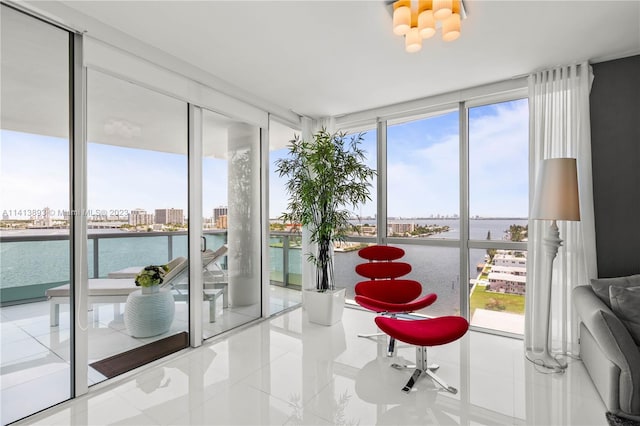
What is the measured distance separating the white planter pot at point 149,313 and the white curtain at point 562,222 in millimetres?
3381

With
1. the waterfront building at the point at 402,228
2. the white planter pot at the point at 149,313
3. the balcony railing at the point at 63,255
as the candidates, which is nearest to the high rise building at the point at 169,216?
the balcony railing at the point at 63,255

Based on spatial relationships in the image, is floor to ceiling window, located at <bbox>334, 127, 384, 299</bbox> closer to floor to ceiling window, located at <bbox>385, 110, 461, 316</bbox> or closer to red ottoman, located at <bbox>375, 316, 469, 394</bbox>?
floor to ceiling window, located at <bbox>385, 110, 461, 316</bbox>

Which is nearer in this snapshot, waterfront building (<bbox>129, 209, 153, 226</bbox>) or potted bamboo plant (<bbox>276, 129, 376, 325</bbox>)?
waterfront building (<bbox>129, 209, 153, 226</bbox>)

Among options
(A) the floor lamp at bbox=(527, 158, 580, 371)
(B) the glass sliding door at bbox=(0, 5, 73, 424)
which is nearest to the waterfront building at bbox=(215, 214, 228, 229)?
(B) the glass sliding door at bbox=(0, 5, 73, 424)

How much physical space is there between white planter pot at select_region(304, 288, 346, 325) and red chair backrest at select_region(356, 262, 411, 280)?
1.63 feet

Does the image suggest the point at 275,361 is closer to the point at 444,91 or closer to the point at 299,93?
the point at 299,93

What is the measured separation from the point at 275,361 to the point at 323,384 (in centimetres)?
57

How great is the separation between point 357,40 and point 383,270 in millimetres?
2323

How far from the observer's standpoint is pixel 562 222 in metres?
3.02

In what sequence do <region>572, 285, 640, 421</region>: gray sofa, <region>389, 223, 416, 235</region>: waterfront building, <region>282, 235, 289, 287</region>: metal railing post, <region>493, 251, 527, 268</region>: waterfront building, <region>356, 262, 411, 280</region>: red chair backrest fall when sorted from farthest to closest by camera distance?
<region>282, 235, 289, 287</region>: metal railing post < <region>389, 223, 416, 235</region>: waterfront building < <region>356, 262, 411, 280</region>: red chair backrest < <region>493, 251, 527, 268</region>: waterfront building < <region>572, 285, 640, 421</region>: gray sofa

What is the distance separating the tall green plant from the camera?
3.85 meters

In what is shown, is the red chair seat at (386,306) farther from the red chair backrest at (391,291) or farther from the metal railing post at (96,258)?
the metal railing post at (96,258)

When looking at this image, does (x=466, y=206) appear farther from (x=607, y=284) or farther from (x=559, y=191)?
(x=607, y=284)

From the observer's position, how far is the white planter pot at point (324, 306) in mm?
3768
